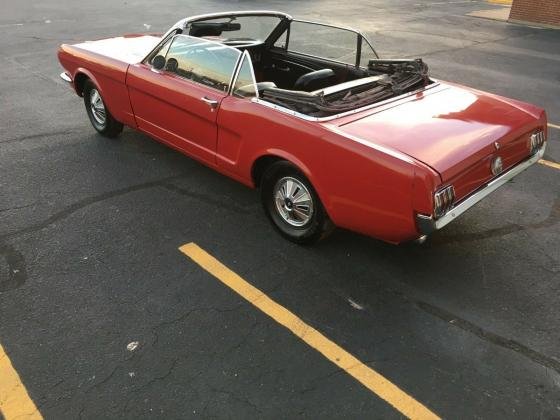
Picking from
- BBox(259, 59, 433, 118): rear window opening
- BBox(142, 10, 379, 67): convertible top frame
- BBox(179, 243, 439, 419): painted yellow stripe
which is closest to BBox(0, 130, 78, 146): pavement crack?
BBox(142, 10, 379, 67): convertible top frame

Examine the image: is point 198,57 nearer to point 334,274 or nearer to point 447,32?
point 334,274

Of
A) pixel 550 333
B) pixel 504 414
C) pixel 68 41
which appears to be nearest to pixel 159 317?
pixel 504 414

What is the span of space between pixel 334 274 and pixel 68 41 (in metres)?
10.1

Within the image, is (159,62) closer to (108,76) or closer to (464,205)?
(108,76)

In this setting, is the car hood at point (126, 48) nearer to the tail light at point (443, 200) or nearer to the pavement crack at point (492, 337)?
the tail light at point (443, 200)

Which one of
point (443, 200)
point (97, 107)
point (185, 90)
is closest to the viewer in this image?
point (443, 200)

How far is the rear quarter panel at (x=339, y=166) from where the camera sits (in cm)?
296

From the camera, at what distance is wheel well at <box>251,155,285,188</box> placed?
3.76 m

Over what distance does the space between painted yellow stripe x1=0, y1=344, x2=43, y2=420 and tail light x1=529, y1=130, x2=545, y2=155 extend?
370cm

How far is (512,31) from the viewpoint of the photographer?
13.9 meters

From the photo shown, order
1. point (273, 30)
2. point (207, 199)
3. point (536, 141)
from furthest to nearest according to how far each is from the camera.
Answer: point (273, 30)
point (207, 199)
point (536, 141)

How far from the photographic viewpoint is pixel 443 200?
2.93 m

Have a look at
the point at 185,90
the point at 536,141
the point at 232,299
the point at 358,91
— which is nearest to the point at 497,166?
the point at 536,141

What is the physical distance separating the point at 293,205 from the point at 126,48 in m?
2.99
